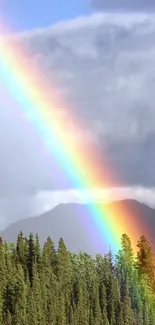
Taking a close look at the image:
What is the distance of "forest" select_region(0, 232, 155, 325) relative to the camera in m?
115

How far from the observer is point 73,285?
467 ft

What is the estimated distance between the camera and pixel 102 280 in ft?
503

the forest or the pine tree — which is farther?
the pine tree

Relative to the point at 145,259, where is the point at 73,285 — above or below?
below

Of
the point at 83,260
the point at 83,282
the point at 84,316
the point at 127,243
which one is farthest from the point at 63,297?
the point at 127,243

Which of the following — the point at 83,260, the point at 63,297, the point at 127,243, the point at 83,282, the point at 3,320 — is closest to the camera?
the point at 3,320

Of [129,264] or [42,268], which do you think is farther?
[129,264]

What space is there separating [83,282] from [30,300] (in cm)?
2959

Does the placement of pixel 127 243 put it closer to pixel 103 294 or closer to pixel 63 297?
pixel 103 294

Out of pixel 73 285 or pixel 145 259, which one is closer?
pixel 73 285

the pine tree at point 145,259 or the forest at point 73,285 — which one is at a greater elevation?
the pine tree at point 145,259

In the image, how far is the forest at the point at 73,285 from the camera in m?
115

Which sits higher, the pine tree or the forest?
the pine tree

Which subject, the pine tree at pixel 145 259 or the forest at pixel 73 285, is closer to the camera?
the forest at pixel 73 285
